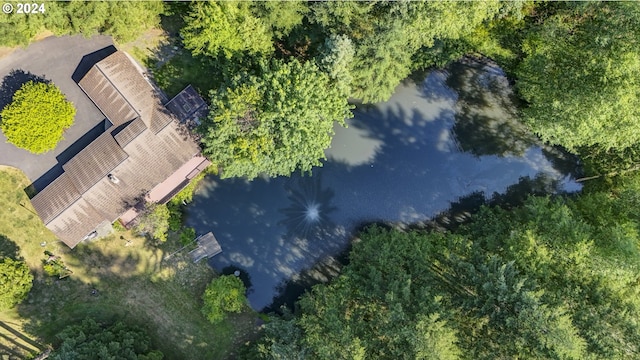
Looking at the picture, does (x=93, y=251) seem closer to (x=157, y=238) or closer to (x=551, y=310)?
(x=157, y=238)

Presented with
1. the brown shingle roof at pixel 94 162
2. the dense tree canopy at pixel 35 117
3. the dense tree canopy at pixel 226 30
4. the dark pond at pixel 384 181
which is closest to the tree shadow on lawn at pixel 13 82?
the dense tree canopy at pixel 35 117

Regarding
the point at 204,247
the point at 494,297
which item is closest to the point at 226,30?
the point at 204,247

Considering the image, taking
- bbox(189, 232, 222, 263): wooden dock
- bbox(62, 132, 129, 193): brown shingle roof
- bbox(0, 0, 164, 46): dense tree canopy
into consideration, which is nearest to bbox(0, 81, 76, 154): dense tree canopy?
bbox(62, 132, 129, 193): brown shingle roof

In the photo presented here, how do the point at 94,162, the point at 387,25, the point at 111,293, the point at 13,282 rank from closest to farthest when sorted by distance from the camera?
the point at 387,25
the point at 13,282
the point at 94,162
the point at 111,293

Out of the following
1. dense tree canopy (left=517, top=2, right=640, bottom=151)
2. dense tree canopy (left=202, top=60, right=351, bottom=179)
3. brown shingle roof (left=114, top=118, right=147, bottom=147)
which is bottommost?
brown shingle roof (left=114, top=118, right=147, bottom=147)

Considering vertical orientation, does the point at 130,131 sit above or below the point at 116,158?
above

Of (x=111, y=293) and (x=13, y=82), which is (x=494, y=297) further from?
(x=13, y=82)

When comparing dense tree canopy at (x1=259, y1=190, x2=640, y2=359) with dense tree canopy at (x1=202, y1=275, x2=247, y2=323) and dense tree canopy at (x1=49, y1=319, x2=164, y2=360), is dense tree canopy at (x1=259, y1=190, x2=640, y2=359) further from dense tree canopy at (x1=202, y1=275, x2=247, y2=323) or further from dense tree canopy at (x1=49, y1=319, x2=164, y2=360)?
dense tree canopy at (x1=49, y1=319, x2=164, y2=360)
